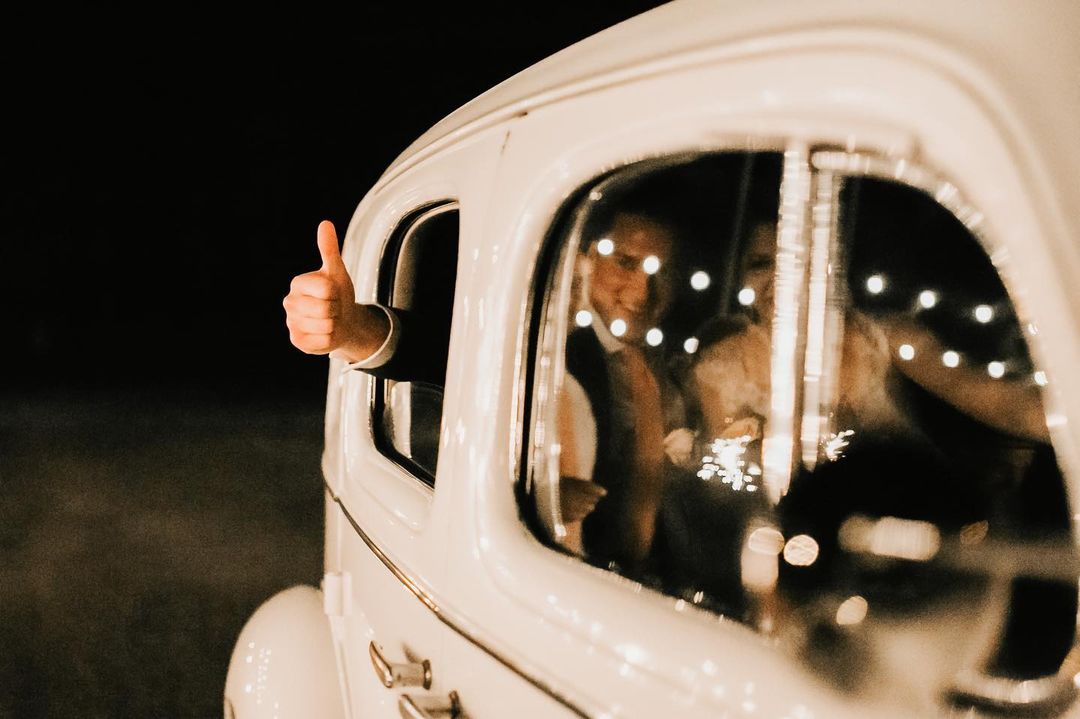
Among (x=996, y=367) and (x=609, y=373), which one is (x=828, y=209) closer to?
(x=996, y=367)

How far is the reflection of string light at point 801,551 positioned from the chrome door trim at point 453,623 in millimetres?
329

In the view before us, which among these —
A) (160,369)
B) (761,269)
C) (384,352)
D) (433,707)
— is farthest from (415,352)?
(160,369)

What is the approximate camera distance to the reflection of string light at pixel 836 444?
0.98 meters

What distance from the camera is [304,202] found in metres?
17.5

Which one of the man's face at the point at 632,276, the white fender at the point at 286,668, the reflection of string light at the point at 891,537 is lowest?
the white fender at the point at 286,668

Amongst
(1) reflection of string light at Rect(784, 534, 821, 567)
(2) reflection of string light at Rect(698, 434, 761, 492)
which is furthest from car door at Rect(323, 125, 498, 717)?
(1) reflection of string light at Rect(784, 534, 821, 567)

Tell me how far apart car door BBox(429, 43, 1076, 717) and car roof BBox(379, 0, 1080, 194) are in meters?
0.04

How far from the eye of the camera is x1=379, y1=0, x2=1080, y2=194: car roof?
670 millimetres

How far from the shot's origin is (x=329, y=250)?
1.68m

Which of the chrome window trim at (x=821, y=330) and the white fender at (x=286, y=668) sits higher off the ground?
the chrome window trim at (x=821, y=330)

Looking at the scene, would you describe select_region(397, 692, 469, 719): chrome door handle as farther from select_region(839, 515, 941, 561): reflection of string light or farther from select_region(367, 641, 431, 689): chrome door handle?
select_region(839, 515, 941, 561): reflection of string light

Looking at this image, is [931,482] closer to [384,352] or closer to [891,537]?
[891,537]

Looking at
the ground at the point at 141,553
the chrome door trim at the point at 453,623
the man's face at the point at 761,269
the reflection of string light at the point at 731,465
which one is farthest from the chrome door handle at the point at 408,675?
the ground at the point at 141,553

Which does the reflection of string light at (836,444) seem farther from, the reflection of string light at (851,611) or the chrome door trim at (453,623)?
the chrome door trim at (453,623)
